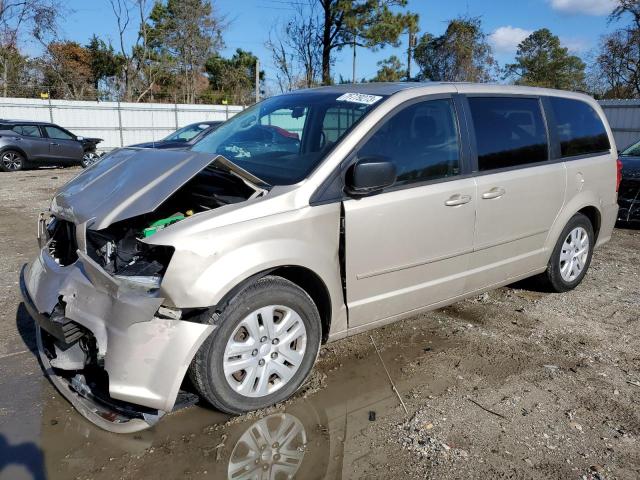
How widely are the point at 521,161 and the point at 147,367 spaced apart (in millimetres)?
3176

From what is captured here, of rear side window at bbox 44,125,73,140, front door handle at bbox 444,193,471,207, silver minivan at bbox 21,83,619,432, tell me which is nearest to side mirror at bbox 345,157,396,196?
silver minivan at bbox 21,83,619,432

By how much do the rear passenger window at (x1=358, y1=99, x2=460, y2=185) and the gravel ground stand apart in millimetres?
1298

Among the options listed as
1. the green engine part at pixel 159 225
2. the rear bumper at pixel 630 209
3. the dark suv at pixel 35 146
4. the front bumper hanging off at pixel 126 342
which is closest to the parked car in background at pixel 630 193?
the rear bumper at pixel 630 209

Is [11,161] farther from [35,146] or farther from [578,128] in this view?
[578,128]

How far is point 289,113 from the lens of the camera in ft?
13.0

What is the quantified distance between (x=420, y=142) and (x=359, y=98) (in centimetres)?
51

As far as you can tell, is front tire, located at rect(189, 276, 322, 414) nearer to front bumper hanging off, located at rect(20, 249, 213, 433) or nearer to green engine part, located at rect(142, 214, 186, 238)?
front bumper hanging off, located at rect(20, 249, 213, 433)

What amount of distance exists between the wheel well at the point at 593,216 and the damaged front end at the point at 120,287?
11.4 ft

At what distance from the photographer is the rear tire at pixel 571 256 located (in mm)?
4730

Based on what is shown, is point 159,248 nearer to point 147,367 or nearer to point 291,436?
point 147,367

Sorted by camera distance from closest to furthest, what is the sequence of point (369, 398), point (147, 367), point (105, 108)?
point (147, 367) < point (369, 398) < point (105, 108)

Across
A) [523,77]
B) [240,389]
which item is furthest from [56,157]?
[523,77]

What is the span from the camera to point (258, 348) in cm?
287

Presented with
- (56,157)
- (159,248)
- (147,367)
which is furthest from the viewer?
(56,157)
